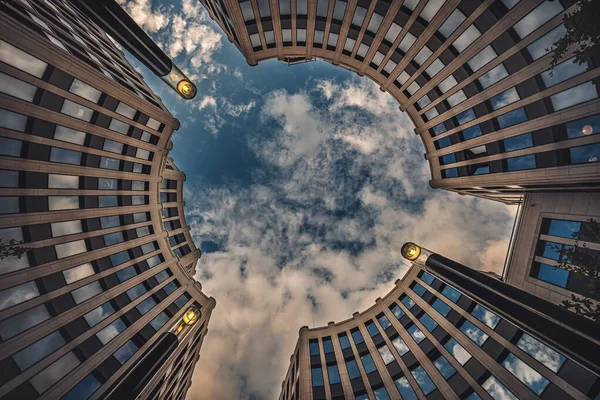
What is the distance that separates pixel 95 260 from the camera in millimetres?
21656

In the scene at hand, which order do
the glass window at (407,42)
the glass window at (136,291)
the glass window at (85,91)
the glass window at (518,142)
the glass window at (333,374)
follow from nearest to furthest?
1. the glass window at (85,91)
2. the glass window at (518,142)
3. the glass window at (407,42)
4. the glass window at (136,291)
5. the glass window at (333,374)

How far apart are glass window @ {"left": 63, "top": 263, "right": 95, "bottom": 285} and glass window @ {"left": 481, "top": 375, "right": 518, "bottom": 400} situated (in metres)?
34.7

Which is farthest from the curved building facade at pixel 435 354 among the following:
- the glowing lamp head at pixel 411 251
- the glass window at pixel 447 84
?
the glass window at pixel 447 84

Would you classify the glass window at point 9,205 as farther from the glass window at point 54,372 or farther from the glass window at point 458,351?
the glass window at point 458,351

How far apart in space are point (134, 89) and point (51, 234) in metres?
16.0

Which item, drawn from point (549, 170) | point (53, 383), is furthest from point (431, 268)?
point (53, 383)

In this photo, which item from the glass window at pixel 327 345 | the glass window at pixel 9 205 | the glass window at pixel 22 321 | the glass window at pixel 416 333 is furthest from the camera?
the glass window at pixel 327 345

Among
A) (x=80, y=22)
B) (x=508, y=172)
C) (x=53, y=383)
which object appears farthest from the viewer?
(x=80, y=22)

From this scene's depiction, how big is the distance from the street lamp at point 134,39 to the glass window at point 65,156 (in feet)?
38.9

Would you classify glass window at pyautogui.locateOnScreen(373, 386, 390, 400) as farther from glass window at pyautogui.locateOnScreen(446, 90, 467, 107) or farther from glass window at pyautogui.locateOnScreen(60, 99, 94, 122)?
glass window at pyautogui.locateOnScreen(60, 99, 94, 122)

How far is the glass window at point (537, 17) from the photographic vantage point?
14.5 metres

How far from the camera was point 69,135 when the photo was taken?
18.9 metres

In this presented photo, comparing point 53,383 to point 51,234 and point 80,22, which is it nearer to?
point 51,234

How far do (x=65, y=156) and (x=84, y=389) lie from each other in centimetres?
1766
